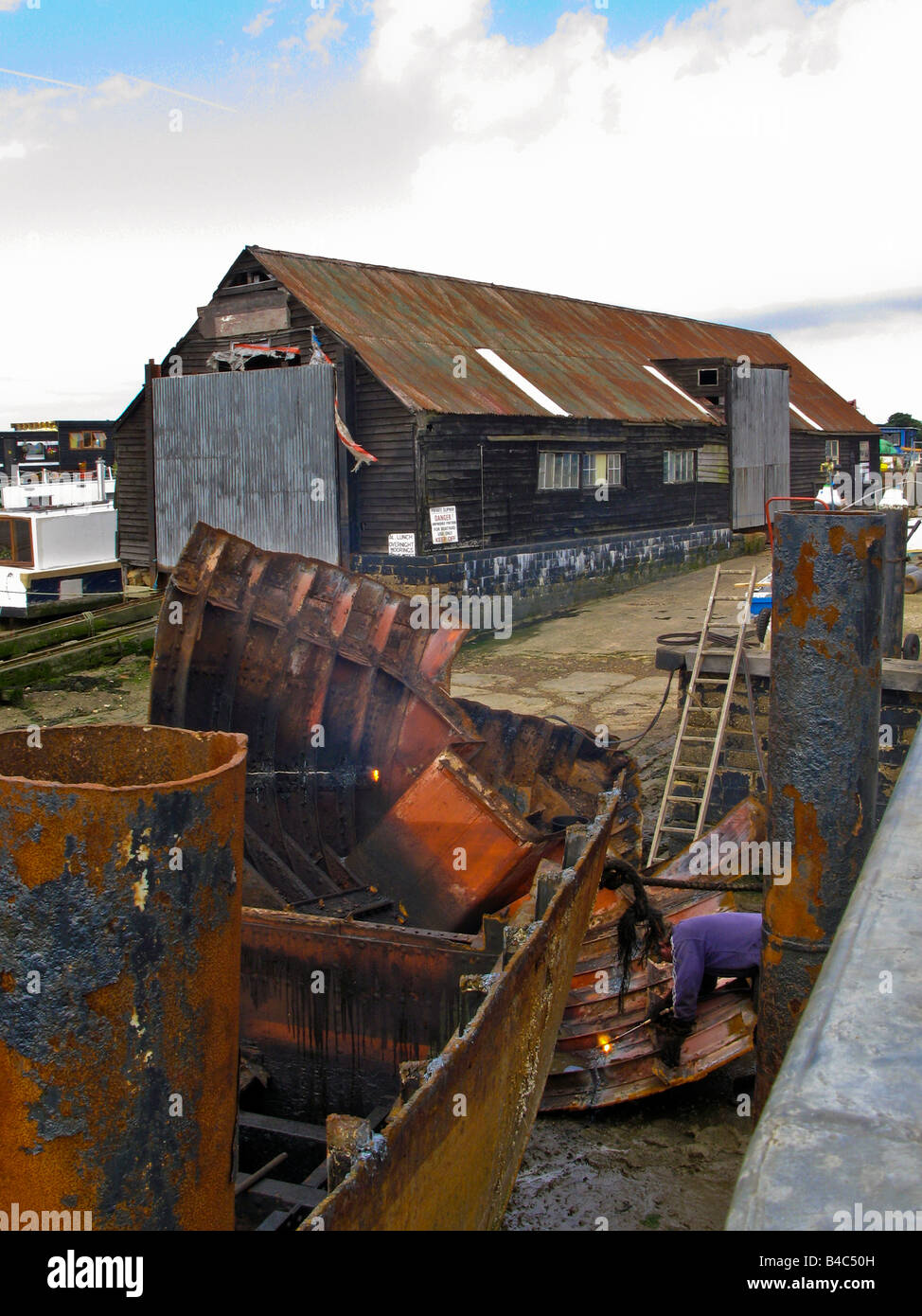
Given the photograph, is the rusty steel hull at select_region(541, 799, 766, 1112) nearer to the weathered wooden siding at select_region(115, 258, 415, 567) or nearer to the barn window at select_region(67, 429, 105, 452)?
the weathered wooden siding at select_region(115, 258, 415, 567)

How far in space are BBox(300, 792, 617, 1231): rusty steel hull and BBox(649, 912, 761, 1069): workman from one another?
99 centimetres

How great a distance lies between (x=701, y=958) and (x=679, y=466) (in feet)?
63.9

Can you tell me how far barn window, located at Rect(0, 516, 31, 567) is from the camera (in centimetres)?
2758

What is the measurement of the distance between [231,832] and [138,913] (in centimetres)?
26

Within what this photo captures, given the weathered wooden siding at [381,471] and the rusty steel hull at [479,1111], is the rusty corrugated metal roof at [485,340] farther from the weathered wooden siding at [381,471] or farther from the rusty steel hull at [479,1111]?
the rusty steel hull at [479,1111]

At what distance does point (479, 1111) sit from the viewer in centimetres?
348

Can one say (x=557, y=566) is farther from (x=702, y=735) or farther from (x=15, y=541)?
(x=15, y=541)

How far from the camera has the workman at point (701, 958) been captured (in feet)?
19.1

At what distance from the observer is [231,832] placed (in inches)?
86.2

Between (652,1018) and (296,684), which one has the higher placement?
(296,684)

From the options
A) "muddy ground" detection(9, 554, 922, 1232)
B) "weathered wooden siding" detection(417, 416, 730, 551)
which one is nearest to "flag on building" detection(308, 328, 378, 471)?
"weathered wooden siding" detection(417, 416, 730, 551)

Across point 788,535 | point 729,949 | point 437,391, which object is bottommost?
point 729,949

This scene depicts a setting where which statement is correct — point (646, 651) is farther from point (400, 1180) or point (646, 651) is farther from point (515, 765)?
point (400, 1180)

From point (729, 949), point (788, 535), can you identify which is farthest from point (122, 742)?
point (729, 949)
